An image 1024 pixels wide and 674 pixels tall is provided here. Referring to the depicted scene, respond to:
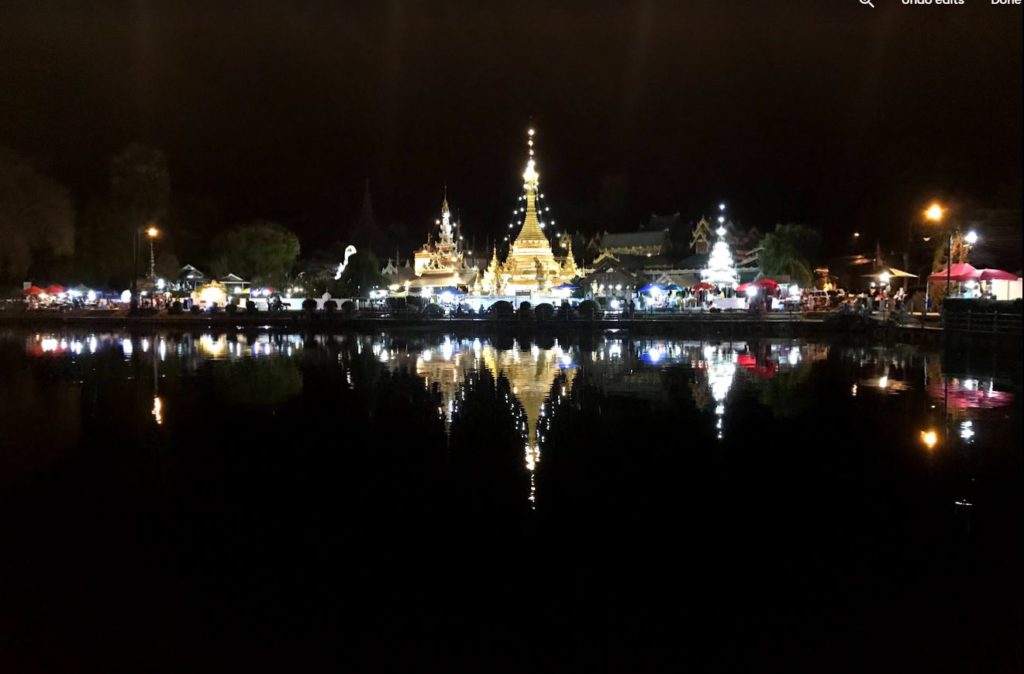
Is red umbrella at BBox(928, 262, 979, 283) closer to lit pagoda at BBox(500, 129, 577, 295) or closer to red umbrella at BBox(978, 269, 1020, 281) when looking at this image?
red umbrella at BBox(978, 269, 1020, 281)

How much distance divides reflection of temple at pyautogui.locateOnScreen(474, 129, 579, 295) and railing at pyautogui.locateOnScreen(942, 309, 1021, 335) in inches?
934

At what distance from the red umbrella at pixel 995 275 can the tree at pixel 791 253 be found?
Result: 13.4m

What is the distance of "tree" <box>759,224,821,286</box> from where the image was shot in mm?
43297

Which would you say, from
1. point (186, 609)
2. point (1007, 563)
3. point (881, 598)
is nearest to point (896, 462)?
point (1007, 563)

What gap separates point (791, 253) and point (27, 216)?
38033mm

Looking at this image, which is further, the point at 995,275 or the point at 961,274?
the point at 961,274

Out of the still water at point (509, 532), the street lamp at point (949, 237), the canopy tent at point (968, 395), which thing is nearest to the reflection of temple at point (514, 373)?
the still water at point (509, 532)

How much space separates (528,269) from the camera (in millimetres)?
48500

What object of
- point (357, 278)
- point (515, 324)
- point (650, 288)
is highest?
point (357, 278)

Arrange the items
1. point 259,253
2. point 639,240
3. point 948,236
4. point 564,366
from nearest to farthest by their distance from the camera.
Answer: point 564,366 → point 948,236 → point 259,253 → point 639,240

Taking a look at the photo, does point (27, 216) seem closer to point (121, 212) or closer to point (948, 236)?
point (121, 212)

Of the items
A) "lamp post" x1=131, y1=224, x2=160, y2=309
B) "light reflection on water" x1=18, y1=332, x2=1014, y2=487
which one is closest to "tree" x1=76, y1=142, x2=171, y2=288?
"lamp post" x1=131, y1=224, x2=160, y2=309

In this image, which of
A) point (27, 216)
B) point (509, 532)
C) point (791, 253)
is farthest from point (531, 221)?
point (509, 532)

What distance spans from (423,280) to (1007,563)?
158 feet
